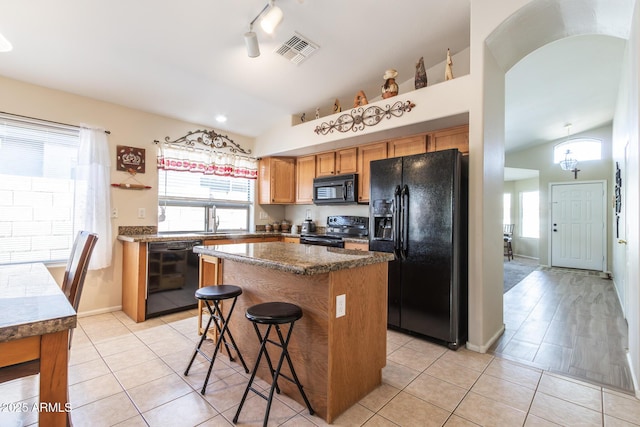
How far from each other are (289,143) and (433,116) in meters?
2.17

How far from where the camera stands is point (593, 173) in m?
6.52

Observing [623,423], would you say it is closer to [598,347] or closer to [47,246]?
[598,347]

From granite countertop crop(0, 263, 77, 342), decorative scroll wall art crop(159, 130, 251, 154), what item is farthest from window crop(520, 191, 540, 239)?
granite countertop crop(0, 263, 77, 342)

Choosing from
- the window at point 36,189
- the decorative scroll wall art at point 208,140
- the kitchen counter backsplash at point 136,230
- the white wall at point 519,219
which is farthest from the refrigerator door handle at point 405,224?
the white wall at point 519,219

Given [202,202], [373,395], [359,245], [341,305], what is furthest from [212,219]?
[373,395]

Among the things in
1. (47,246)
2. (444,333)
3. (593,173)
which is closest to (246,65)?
(47,246)

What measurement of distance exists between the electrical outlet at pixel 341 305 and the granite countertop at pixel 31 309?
1183mm

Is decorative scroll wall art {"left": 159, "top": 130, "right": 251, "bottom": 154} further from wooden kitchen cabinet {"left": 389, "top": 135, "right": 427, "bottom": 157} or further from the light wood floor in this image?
the light wood floor

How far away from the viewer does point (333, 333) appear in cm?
168

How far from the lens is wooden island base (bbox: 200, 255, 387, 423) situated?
1.69 meters

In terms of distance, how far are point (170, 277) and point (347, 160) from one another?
269cm

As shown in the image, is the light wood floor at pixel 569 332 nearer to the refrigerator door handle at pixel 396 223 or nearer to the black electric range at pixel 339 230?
the refrigerator door handle at pixel 396 223

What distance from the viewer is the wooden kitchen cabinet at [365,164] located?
12.4ft

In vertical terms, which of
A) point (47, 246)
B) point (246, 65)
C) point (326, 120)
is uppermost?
point (246, 65)
